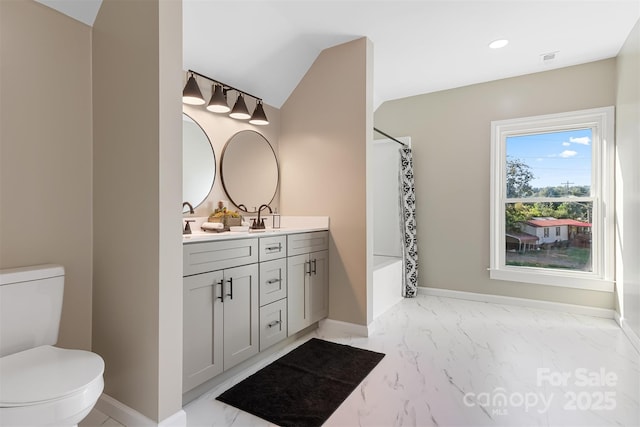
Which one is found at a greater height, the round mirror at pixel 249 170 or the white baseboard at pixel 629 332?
the round mirror at pixel 249 170

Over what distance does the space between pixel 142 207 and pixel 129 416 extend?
100 cm

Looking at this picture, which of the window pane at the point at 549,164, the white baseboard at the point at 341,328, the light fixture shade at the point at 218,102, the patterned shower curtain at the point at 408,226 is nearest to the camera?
the light fixture shade at the point at 218,102

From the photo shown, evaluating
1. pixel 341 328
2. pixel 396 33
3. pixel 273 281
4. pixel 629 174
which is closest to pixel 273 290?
pixel 273 281

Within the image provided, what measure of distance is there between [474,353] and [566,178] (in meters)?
2.26

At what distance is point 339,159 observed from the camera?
287 centimetres

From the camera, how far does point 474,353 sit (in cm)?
241

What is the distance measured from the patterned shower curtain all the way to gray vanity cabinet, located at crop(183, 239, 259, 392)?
87.1 inches

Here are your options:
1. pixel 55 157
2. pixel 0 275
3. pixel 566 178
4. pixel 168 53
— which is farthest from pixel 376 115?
pixel 0 275

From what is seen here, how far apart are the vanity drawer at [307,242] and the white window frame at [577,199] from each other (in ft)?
6.72

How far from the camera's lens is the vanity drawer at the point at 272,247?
7.41 ft

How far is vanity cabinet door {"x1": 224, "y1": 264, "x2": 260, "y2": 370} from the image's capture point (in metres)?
1.97

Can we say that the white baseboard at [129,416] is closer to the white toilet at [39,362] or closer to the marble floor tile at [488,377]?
the marble floor tile at [488,377]

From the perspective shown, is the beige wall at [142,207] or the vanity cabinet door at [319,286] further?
the vanity cabinet door at [319,286]

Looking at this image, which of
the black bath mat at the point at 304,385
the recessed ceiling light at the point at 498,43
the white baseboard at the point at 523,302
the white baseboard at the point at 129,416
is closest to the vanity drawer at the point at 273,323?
the black bath mat at the point at 304,385
